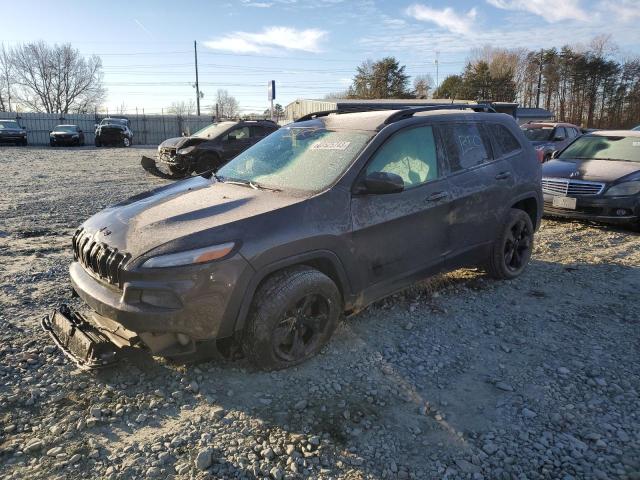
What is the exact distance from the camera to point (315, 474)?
96.5 inches

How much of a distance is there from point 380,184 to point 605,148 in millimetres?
6922

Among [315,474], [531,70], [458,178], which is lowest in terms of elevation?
[315,474]

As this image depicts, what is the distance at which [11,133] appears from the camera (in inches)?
1080

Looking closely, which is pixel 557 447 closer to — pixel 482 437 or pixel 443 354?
pixel 482 437

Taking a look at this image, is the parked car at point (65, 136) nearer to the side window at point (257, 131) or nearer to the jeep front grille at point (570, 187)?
the side window at point (257, 131)

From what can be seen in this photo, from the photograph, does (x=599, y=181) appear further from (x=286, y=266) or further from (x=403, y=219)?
(x=286, y=266)

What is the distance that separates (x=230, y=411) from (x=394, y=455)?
993 mm

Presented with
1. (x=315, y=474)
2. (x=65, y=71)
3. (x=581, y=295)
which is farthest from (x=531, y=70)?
(x=65, y=71)

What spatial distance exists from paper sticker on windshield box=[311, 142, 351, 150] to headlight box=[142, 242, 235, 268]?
145cm

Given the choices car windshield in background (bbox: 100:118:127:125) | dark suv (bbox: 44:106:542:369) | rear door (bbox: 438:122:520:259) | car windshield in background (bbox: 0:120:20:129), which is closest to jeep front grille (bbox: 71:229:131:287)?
dark suv (bbox: 44:106:542:369)

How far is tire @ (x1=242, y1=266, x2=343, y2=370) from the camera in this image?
124 inches

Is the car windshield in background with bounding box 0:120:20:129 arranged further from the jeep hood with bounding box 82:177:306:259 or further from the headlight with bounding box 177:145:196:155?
the jeep hood with bounding box 82:177:306:259

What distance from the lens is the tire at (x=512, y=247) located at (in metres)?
4.91

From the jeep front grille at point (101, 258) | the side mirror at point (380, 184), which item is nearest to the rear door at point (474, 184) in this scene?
the side mirror at point (380, 184)
